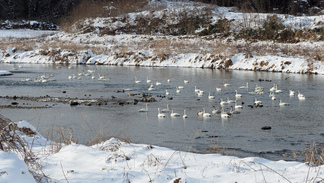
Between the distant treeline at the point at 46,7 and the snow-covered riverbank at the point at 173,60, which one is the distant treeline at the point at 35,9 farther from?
the snow-covered riverbank at the point at 173,60

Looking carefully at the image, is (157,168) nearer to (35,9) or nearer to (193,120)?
(193,120)

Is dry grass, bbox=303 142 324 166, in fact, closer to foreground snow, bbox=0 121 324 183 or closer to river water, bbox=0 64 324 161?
foreground snow, bbox=0 121 324 183

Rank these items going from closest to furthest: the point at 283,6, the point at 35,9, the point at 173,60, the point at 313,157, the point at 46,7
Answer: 1. the point at 313,157
2. the point at 173,60
3. the point at 283,6
4. the point at 35,9
5. the point at 46,7

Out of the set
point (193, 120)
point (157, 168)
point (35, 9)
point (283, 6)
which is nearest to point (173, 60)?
point (193, 120)

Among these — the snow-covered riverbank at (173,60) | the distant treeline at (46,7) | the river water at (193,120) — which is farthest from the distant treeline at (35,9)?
the river water at (193,120)

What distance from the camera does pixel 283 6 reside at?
80688 millimetres

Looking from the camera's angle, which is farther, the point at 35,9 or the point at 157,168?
the point at 35,9

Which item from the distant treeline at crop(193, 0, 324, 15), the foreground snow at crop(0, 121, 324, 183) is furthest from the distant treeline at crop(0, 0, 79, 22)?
the foreground snow at crop(0, 121, 324, 183)

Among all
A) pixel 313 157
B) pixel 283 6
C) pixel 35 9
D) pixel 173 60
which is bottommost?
pixel 313 157

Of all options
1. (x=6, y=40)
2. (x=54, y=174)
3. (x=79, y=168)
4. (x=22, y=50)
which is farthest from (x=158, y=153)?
(x=6, y=40)

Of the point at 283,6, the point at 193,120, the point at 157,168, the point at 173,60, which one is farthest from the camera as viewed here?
the point at 283,6

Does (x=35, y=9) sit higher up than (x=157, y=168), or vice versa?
(x=35, y=9)

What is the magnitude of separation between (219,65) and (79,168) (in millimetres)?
39436

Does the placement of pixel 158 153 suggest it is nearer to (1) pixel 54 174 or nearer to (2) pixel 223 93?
(1) pixel 54 174
